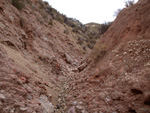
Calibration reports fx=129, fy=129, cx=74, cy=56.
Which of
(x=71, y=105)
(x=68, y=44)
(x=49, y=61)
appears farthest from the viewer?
(x=68, y=44)

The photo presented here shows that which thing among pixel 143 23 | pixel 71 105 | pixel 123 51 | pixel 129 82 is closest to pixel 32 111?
pixel 71 105

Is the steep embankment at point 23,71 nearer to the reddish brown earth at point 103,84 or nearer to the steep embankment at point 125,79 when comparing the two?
the reddish brown earth at point 103,84

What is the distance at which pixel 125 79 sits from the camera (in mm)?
3215

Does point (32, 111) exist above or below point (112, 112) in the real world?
above

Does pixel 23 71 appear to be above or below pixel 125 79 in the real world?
above

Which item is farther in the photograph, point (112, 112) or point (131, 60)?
point (131, 60)

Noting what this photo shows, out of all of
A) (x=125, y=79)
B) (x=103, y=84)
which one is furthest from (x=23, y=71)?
(x=125, y=79)

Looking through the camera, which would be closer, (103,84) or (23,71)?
(103,84)

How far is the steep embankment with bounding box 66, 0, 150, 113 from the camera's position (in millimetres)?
2682

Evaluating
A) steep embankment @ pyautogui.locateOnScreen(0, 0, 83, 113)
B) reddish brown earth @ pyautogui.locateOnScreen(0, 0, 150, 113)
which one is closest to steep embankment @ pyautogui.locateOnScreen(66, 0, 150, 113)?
reddish brown earth @ pyautogui.locateOnScreen(0, 0, 150, 113)

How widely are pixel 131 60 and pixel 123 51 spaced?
66cm

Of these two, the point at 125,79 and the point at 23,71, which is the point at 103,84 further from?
the point at 23,71

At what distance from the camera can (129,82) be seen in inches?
119

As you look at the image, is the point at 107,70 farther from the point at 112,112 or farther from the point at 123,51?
the point at 112,112
